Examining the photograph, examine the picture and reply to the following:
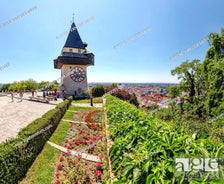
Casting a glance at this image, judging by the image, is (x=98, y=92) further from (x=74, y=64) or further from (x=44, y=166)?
(x=44, y=166)

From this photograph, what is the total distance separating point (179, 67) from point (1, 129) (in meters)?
23.2

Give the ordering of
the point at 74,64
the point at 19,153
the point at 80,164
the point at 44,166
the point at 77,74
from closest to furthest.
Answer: the point at 19,153
the point at 80,164
the point at 44,166
the point at 74,64
the point at 77,74

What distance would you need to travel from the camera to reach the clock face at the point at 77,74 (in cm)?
2615

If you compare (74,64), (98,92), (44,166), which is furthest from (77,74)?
(44,166)

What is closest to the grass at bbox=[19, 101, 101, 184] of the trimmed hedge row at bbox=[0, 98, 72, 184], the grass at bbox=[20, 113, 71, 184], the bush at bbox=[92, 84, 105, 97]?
the grass at bbox=[20, 113, 71, 184]

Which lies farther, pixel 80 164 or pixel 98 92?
pixel 98 92

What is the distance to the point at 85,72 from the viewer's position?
2733 centimetres

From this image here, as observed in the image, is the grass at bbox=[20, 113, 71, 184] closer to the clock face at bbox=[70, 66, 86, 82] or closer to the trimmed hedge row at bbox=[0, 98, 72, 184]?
the trimmed hedge row at bbox=[0, 98, 72, 184]

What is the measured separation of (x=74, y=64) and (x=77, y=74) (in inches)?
69.7

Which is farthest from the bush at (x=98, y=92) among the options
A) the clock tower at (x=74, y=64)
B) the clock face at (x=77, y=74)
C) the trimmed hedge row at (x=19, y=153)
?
the trimmed hedge row at (x=19, y=153)

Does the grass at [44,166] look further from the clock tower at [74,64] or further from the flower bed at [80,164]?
the clock tower at [74,64]

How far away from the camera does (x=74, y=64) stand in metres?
25.9

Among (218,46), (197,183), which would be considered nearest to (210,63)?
(218,46)

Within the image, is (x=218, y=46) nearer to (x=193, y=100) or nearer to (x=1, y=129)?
(x=193, y=100)
